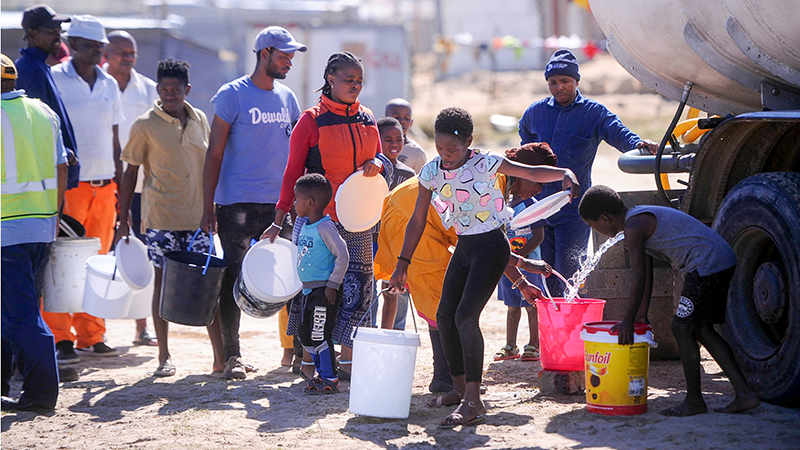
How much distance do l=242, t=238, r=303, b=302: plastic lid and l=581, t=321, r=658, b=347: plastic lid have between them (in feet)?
6.01

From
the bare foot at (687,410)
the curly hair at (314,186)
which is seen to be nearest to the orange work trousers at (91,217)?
the curly hair at (314,186)

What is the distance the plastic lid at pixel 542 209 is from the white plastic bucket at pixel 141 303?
2976mm

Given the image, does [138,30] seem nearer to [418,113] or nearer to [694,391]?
[694,391]

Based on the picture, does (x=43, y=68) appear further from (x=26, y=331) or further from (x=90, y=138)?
(x=26, y=331)

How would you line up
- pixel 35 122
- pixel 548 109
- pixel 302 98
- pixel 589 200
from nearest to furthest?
1. pixel 589 200
2. pixel 35 122
3. pixel 548 109
4. pixel 302 98

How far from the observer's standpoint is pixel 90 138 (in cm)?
679

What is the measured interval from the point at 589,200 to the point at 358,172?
148 cm

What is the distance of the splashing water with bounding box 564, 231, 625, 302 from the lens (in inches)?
201

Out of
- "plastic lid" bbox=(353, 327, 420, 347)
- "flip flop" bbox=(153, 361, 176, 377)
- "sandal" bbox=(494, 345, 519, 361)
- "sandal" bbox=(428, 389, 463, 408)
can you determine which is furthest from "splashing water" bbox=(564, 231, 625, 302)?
"flip flop" bbox=(153, 361, 176, 377)

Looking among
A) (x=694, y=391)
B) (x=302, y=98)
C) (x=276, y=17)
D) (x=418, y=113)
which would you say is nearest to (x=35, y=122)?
(x=694, y=391)

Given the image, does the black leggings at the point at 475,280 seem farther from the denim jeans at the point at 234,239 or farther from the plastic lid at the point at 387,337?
the denim jeans at the point at 234,239

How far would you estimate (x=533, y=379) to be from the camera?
214 inches

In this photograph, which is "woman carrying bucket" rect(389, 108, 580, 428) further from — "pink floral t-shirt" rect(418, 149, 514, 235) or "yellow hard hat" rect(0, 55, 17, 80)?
"yellow hard hat" rect(0, 55, 17, 80)

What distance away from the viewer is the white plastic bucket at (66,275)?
6.13m
